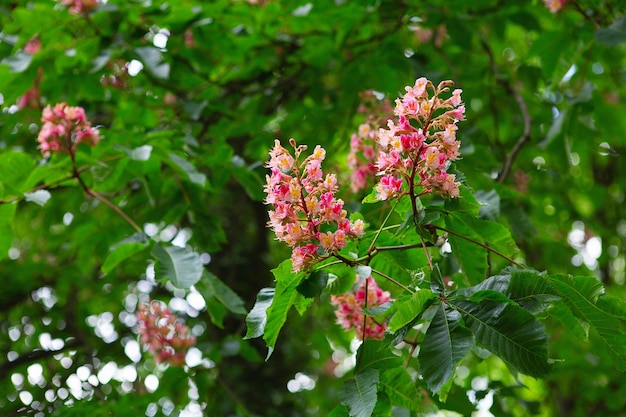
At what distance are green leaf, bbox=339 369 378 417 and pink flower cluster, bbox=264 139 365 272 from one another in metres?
0.29

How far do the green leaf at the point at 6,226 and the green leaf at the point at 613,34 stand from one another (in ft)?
7.23

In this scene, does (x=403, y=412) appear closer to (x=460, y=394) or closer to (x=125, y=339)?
(x=460, y=394)

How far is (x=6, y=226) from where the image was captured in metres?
2.38

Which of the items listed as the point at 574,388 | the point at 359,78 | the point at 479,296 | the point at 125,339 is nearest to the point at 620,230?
the point at 574,388

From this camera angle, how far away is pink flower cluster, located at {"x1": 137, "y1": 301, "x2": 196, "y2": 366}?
2.98m

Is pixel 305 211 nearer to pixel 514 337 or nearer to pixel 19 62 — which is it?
pixel 514 337

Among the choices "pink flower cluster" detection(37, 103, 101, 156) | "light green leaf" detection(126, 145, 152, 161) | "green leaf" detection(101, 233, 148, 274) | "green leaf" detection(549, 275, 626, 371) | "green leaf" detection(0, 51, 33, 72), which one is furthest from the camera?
"green leaf" detection(0, 51, 33, 72)

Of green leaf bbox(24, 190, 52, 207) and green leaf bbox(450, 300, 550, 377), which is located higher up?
green leaf bbox(450, 300, 550, 377)

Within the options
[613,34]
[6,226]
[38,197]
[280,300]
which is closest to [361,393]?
[280,300]

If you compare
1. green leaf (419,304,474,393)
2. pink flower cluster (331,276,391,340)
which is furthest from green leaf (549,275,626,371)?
pink flower cluster (331,276,391,340)

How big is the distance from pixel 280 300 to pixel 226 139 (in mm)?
2393

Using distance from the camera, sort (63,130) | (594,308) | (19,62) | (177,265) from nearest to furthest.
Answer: (594,308) < (177,265) < (63,130) < (19,62)

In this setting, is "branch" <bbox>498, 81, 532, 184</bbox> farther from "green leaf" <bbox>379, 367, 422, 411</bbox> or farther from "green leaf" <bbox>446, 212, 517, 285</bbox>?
"green leaf" <bbox>379, 367, 422, 411</bbox>

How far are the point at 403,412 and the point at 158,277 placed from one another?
817 mm
